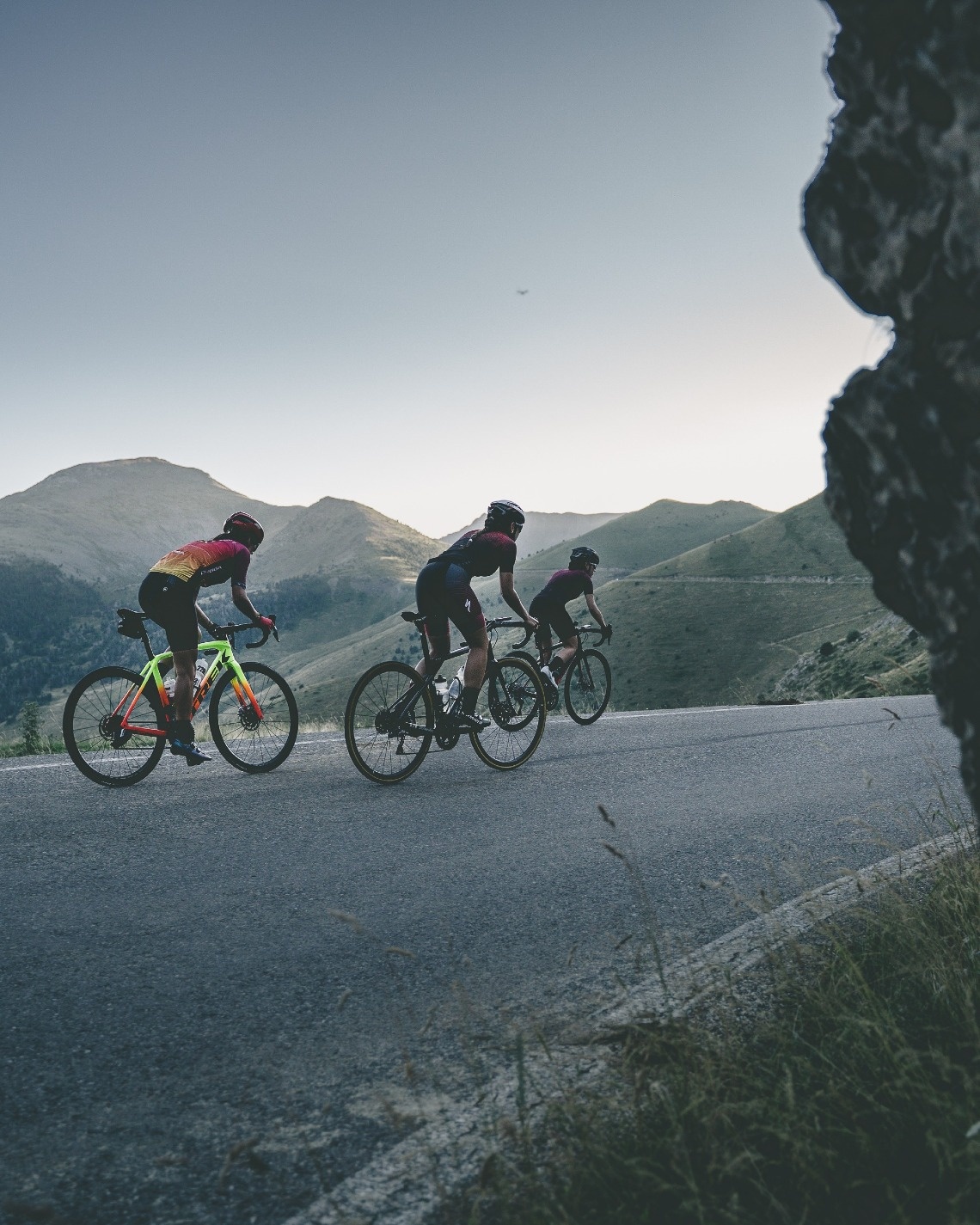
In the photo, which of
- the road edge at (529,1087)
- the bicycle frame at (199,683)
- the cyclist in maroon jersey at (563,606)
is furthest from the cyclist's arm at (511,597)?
the road edge at (529,1087)

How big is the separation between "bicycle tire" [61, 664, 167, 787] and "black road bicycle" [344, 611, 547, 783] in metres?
1.62

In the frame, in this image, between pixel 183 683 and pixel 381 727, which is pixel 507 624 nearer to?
pixel 381 727

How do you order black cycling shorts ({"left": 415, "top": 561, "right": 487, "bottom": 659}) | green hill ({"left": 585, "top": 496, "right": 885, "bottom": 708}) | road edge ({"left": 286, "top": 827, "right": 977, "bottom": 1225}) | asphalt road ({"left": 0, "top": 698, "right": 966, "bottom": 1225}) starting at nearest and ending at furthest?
road edge ({"left": 286, "top": 827, "right": 977, "bottom": 1225}) < asphalt road ({"left": 0, "top": 698, "right": 966, "bottom": 1225}) < black cycling shorts ({"left": 415, "top": 561, "right": 487, "bottom": 659}) < green hill ({"left": 585, "top": 496, "right": 885, "bottom": 708})

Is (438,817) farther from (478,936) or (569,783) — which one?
(478,936)

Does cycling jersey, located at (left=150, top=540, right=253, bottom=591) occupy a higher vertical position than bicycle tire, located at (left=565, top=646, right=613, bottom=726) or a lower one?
higher

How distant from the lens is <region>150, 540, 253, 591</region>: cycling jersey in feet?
23.4

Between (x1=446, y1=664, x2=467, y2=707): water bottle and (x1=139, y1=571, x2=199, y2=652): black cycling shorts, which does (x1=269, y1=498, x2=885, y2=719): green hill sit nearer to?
(x1=446, y1=664, x2=467, y2=707): water bottle

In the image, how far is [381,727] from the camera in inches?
287

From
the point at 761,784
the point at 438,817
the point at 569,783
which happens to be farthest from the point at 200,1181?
the point at 761,784

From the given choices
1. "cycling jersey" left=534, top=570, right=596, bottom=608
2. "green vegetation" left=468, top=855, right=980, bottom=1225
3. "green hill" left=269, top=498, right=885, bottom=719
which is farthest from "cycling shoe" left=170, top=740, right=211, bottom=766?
"green hill" left=269, top=498, right=885, bottom=719

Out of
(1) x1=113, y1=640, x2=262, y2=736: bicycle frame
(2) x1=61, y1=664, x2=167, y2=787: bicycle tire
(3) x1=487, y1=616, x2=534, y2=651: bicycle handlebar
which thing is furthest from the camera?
(3) x1=487, y1=616, x2=534, y2=651: bicycle handlebar

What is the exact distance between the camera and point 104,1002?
10.9 feet

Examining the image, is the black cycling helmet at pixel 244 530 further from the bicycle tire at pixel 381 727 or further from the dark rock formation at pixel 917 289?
the dark rock formation at pixel 917 289

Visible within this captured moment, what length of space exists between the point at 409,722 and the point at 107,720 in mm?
2419
